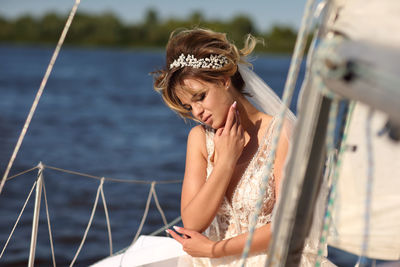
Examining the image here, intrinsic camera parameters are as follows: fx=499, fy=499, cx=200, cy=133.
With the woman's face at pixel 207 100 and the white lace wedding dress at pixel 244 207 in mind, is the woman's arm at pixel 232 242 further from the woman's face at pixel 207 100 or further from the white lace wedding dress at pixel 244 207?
the woman's face at pixel 207 100

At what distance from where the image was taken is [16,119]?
15812 mm

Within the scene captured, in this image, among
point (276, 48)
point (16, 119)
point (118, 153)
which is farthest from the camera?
point (276, 48)

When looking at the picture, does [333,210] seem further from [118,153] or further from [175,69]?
[118,153]

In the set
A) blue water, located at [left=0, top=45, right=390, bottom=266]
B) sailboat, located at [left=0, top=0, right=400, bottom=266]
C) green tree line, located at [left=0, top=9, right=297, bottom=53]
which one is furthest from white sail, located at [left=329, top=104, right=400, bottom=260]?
green tree line, located at [left=0, top=9, right=297, bottom=53]

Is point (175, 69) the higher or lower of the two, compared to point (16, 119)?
higher

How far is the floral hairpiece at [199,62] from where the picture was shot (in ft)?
7.12

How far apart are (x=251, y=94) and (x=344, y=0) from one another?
45.2 inches

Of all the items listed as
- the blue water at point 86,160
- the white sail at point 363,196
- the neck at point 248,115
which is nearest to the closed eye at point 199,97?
the neck at point 248,115

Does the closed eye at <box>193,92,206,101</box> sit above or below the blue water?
above

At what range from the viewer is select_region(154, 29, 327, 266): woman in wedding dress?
2.05m

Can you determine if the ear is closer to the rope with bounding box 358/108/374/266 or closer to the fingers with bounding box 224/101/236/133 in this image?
the fingers with bounding box 224/101/236/133

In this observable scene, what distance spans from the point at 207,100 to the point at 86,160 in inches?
383

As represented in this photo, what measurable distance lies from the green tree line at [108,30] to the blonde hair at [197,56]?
68.6 metres

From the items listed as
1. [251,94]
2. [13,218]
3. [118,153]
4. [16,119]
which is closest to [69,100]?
[16,119]
